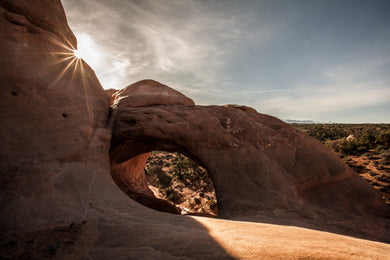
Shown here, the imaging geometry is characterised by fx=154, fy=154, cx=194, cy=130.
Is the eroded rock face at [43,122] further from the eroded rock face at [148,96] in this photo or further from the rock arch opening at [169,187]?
the rock arch opening at [169,187]

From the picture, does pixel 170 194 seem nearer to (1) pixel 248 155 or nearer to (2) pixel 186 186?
(2) pixel 186 186

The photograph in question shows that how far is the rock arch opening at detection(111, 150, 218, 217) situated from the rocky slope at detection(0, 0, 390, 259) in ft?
6.81

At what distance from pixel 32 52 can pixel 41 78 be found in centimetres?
91

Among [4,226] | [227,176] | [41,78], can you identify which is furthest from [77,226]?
[41,78]

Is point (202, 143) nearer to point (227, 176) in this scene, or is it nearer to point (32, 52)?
point (227, 176)

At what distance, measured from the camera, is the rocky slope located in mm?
2020

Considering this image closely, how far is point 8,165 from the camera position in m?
3.41

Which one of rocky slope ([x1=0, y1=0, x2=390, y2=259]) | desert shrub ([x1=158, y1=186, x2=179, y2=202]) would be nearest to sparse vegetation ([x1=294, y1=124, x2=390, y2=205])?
rocky slope ([x1=0, y1=0, x2=390, y2=259])

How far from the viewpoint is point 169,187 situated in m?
13.1

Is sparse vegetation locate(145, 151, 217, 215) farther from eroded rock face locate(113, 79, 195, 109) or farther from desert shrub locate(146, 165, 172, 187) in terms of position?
eroded rock face locate(113, 79, 195, 109)

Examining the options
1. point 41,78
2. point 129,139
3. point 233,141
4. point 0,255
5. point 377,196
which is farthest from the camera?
point 129,139

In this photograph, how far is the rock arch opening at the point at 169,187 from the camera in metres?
7.97

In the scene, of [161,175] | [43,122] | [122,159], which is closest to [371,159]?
[161,175]

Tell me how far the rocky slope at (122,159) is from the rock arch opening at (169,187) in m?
2.08
